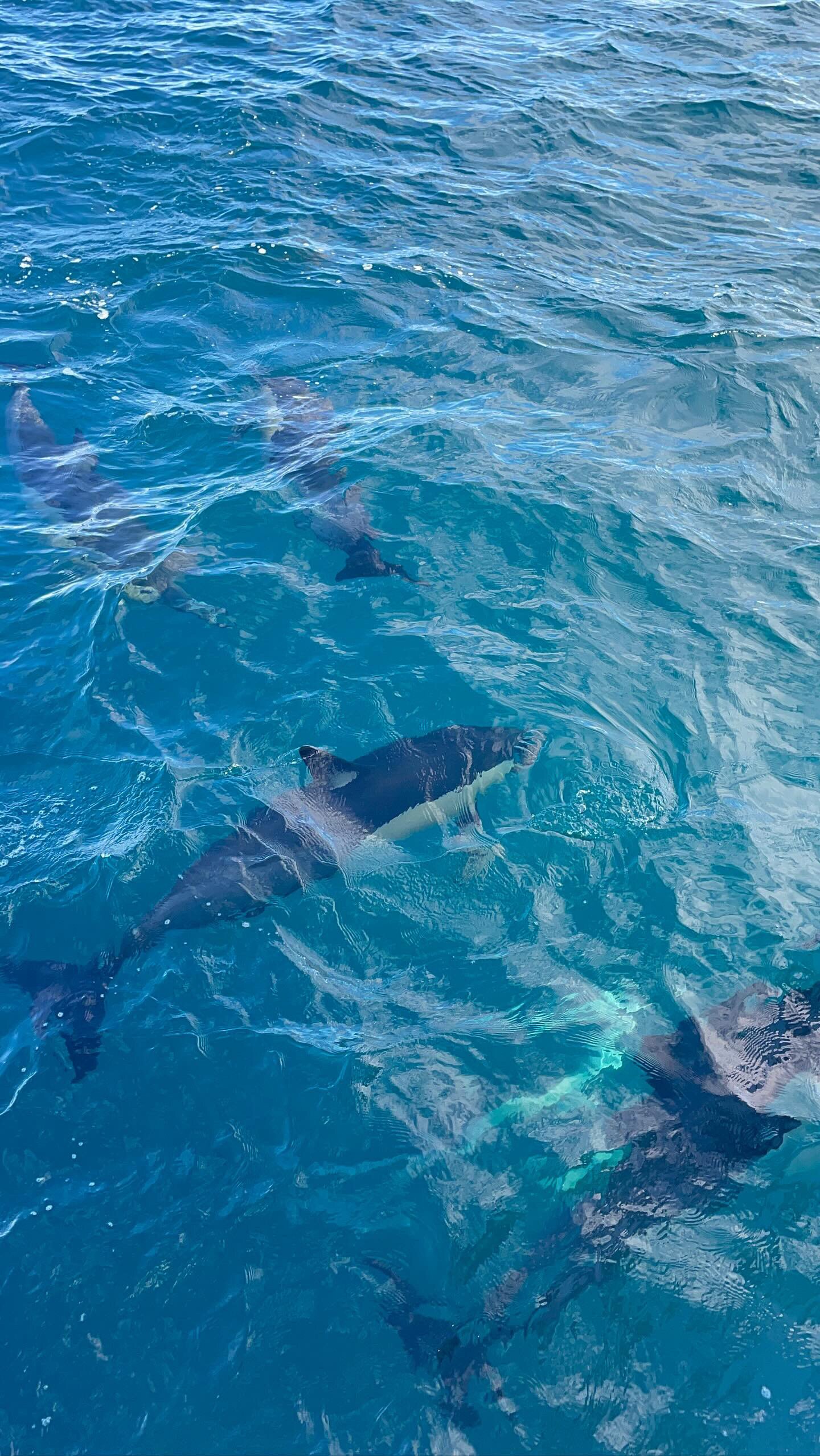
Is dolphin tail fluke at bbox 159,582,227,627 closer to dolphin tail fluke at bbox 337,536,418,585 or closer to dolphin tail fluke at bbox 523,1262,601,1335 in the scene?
dolphin tail fluke at bbox 337,536,418,585

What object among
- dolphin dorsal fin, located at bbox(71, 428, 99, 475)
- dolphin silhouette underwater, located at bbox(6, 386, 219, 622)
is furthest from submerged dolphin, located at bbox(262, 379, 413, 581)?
dolphin dorsal fin, located at bbox(71, 428, 99, 475)

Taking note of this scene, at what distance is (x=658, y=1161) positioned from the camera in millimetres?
6602

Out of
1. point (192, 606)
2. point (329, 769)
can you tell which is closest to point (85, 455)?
point (192, 606)

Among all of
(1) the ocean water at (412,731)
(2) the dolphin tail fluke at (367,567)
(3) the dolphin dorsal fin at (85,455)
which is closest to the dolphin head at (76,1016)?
(1) the ocean water at (412,731)

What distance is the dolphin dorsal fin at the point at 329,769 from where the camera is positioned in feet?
28.1

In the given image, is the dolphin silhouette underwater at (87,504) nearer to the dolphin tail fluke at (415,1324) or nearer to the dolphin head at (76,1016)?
the dolphin head at (76,1016)

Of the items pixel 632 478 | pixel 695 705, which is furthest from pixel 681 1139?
pixel 632 478

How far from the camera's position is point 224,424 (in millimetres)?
12578

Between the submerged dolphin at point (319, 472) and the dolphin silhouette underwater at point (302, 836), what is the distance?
2.46m

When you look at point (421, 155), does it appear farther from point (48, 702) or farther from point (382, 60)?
point (48, 702)

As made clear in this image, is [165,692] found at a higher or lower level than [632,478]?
lower

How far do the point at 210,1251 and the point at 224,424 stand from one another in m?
9.77

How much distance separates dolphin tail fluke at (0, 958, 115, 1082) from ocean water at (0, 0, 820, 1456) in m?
0.12

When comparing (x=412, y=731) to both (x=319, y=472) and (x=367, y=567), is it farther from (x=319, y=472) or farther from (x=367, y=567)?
(x=319, y=472)
